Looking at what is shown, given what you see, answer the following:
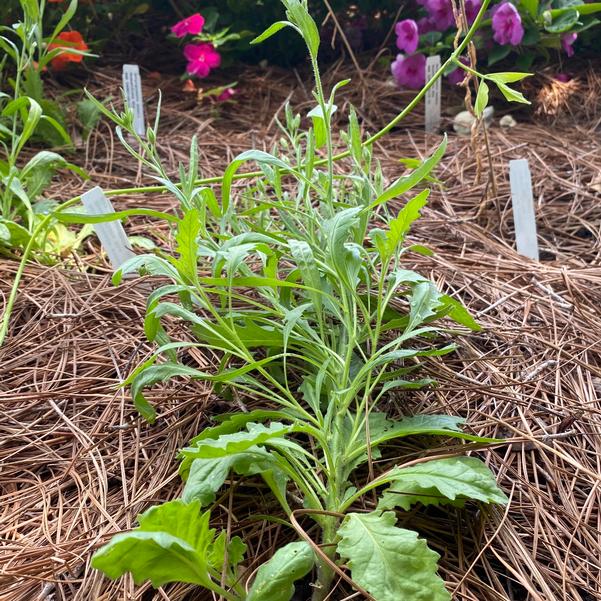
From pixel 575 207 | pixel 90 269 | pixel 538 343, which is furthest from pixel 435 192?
pixel 90 269

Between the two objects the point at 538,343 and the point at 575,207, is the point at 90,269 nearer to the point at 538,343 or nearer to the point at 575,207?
the point at 538,343

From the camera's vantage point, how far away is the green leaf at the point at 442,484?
88 cm

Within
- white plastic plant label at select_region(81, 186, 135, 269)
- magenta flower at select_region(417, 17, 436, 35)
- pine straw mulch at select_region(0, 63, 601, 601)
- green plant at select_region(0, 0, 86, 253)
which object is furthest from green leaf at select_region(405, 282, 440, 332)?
magenta flower at select_region(417, 17, 436, 35)

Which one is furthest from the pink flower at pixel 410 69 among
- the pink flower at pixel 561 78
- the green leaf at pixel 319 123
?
the green leaf at pixel 319 123

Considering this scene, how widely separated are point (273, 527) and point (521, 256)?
1.18 metres

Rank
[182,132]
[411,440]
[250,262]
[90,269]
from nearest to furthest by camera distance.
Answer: [411,440], [250,262], [90,269], [182,132]

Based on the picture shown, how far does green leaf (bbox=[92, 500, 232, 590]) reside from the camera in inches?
29.2

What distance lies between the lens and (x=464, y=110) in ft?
9.47

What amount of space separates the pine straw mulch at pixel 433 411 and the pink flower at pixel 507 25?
1.02m

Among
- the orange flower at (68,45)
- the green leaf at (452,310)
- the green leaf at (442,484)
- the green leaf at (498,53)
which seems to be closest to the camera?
the green leaf at (442,484)

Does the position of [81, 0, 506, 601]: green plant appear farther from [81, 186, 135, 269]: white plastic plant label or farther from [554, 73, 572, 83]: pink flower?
[554, 73, 572, 83]: pink flower

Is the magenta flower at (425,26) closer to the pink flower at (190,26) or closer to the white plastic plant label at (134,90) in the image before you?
the pink flower at (190,26)

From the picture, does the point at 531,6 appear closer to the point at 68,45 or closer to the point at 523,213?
the point at 523,213

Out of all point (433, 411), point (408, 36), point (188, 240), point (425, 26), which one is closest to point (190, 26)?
point (408, 36)
